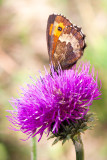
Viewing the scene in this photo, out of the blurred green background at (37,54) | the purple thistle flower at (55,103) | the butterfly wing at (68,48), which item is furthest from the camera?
the blurred green background at (37,54)

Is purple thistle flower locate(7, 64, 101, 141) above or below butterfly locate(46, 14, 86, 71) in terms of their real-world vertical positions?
below

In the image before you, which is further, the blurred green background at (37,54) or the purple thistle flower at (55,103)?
the blurred green background at (37,54)

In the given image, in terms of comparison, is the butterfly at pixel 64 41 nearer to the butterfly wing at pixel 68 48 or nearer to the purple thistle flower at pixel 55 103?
the butterfly wing at pixel 68 48

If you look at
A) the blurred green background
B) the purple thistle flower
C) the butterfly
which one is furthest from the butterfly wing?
the blurred green background


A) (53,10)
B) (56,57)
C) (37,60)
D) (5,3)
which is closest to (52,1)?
(53,10)

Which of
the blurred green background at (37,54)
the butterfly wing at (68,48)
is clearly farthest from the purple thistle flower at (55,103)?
the blurred green background at (37,54)

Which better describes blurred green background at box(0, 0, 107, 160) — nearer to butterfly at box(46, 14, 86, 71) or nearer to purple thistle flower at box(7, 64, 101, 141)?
butterfly at box(46, 14, 86, 71)

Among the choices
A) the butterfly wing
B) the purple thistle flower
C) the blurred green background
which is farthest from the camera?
the blurred green background
